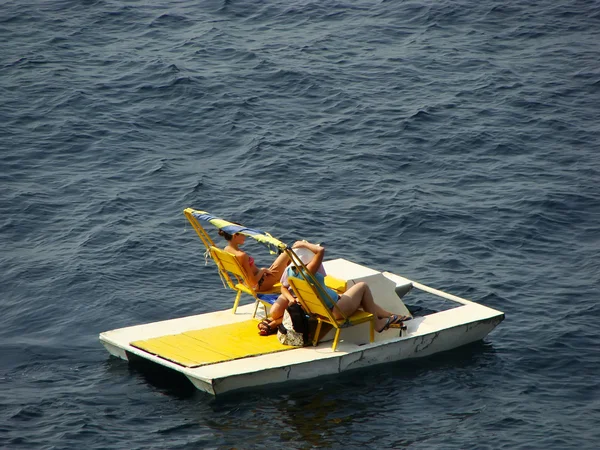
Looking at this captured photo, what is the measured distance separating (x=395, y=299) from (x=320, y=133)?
30.7ft

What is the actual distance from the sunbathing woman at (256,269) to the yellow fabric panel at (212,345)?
2.06 ft

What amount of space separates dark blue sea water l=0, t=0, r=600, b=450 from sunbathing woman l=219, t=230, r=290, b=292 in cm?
169

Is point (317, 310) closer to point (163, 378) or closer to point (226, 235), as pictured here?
point (226, 235)

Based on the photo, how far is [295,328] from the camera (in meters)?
13.6

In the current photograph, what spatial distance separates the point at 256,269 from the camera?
14.5 meters

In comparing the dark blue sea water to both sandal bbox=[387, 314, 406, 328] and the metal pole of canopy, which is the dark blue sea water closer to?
sandal bbox=[387, 314, 406, 328]

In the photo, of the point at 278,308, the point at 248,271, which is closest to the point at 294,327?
the point at 278,308

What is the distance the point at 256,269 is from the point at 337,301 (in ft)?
4.96

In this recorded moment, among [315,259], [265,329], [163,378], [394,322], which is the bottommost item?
[163,378]

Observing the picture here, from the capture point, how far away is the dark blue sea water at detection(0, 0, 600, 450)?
12.8 m

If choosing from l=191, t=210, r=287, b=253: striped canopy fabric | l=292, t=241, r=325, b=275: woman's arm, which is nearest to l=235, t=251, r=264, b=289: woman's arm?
l=191, t=210, r=287, b=253: striped canopy fabric

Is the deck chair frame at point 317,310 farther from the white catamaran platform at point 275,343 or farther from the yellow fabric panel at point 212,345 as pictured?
the yellow fabric panel at point 212,345

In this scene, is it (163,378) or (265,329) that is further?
(265,329)

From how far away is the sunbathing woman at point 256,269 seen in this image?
14.3 metres
